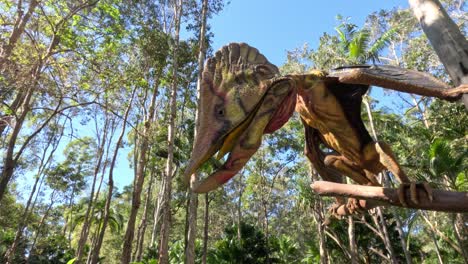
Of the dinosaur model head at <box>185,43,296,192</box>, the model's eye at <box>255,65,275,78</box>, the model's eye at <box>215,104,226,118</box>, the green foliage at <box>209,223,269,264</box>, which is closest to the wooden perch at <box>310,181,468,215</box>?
the dinosaur model head at <box>185,43,296,192</box>

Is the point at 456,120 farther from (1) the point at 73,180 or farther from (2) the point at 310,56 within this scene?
(1) the point at 73,180

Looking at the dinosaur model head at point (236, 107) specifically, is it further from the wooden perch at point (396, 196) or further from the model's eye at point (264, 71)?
the wooden perch at point (396, 196)

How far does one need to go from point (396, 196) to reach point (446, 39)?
131 centimetres

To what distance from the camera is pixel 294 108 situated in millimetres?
2326

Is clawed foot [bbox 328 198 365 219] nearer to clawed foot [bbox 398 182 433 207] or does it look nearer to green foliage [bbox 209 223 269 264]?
clawed foot [bbox 398 182 433 207]

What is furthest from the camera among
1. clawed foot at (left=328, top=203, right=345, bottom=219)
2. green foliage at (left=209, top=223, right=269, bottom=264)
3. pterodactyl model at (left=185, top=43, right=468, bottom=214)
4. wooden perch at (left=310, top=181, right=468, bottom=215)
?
green foliage at (left=209, top=223, right=269, bottom=264)

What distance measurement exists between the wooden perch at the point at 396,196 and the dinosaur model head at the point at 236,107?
1.47ft

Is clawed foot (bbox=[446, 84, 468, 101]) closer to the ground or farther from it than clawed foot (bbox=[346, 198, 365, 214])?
farther from it

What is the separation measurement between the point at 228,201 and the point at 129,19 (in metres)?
18.2

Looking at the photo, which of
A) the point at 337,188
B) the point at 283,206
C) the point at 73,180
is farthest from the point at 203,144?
the point at 283,206

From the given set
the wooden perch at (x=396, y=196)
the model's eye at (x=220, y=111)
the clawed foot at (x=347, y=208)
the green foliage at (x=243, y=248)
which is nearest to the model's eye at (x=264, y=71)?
the model's eye at (x=220, y=111)

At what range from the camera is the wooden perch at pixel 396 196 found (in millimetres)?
1568

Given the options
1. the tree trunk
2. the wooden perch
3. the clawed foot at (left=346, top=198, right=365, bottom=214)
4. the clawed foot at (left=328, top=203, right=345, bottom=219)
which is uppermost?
the tree trunk

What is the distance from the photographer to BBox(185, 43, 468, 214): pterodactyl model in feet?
6.31
